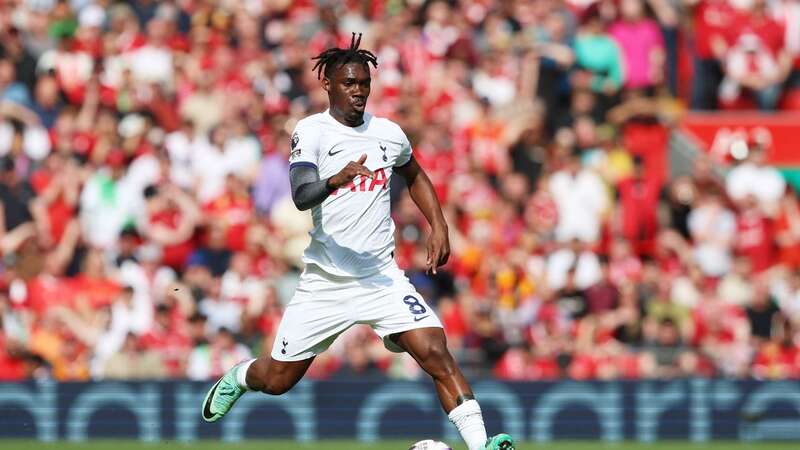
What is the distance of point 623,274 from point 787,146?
355 centimetres

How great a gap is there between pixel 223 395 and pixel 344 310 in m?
1.23

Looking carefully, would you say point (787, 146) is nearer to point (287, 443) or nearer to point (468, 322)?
point (468, 322)

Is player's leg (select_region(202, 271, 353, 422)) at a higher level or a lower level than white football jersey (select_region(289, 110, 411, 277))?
lower

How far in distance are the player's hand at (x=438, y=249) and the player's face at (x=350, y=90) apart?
0.83 m

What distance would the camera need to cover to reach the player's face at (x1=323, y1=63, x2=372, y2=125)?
962 centimetres

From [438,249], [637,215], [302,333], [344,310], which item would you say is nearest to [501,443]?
[438,249]

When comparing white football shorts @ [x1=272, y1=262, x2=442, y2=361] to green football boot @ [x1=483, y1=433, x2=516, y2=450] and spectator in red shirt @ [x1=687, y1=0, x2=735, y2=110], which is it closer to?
green football boot @ [x1=483, y1=433, x2=516, y2=450]

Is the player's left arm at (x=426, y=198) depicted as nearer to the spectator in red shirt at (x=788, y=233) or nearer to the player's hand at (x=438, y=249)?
the player's hand at (x=438, y=249)

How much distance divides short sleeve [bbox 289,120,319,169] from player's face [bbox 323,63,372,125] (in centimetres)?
21

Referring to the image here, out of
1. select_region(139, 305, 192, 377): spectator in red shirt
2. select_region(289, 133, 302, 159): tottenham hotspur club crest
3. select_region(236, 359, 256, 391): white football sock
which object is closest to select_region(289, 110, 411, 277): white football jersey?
select_region(289, 133, 302, 159): tottenham hotspur club crest

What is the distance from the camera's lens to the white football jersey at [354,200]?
→ 32.1 feet

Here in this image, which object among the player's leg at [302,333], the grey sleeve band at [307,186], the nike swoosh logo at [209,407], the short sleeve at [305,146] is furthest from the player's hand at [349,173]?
the nike swoosh logo at [209,407]

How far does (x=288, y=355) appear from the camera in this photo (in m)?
10.1

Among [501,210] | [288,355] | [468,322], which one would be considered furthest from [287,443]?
[288,355]
